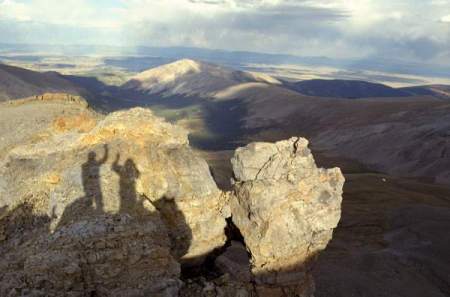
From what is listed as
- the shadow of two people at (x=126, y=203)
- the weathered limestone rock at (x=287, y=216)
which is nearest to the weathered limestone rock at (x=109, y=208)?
the shadow of two people at (x=126, y=203)

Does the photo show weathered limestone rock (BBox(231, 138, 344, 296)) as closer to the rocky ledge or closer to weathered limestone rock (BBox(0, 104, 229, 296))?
the rocky ledge

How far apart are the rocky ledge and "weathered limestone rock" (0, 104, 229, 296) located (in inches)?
2.1

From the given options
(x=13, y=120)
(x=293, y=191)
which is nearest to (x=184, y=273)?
→ (x=293, y=191)

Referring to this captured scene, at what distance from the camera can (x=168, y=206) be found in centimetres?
2352

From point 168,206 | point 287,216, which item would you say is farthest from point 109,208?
point 287,216

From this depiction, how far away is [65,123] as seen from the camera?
28891 millimetres

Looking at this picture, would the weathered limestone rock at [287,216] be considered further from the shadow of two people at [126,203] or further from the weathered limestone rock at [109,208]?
the shadow of two people at [126,203]

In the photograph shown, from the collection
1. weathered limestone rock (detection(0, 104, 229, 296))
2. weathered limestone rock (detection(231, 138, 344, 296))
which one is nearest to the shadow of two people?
weathered limestone rock (detection(0, 104, 229, 296))

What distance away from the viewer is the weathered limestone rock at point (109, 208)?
61.5 feet

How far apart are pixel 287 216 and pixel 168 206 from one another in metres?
5.45

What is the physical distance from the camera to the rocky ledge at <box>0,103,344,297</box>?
20094 millimetres

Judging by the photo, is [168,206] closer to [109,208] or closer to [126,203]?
[126,203]

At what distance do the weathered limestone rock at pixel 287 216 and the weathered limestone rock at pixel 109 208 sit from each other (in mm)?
1934

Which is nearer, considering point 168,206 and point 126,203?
point 126,203
